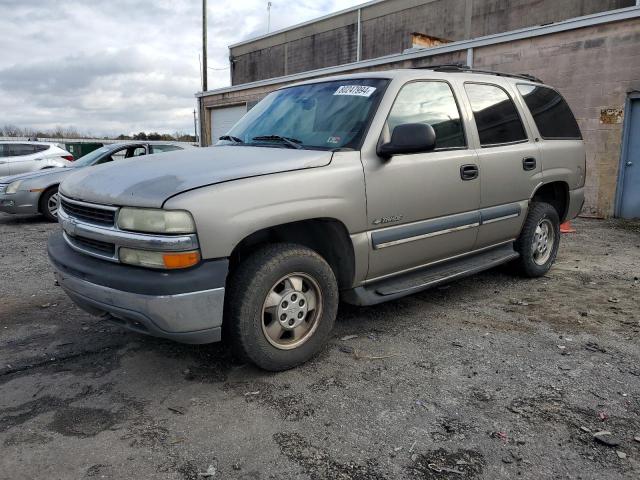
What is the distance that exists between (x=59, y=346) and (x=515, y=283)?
4.14 metres

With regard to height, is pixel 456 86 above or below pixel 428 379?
above

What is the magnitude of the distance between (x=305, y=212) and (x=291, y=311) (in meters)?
0.61

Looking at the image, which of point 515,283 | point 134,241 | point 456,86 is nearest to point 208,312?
point 134,241

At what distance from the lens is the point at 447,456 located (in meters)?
2.37

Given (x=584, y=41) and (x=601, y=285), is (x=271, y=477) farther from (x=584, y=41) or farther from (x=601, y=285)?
(x=584, y=41)

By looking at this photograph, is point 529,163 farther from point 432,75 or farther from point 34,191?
point 34,191

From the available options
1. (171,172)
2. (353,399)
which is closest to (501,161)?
(353,399)

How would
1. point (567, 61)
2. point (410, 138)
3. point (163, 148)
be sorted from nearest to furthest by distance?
point (410, 138), point (567, 61), point (163, 148)

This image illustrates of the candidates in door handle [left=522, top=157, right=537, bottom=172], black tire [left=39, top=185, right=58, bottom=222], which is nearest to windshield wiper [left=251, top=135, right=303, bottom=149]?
door handle [left=522, top=157, right=537, bottom=172]

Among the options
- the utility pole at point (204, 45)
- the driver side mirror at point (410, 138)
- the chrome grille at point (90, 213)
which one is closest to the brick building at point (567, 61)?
the utility pole at point (204, 45)

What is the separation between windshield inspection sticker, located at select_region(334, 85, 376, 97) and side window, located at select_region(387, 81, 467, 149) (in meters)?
0.21

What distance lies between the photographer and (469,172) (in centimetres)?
409

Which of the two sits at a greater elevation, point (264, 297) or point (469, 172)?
point (469, 172)

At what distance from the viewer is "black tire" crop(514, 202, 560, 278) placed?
→ 4.95 metres
